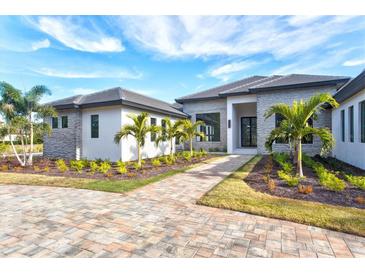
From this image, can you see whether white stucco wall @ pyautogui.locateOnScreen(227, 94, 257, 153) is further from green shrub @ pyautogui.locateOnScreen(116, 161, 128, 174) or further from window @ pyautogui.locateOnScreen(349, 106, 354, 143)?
green shrub @ pyautogui.locateOnScreen(116, 161, 128, 174)

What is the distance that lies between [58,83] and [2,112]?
14.1 ft

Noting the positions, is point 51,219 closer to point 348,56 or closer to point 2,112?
point 2,112

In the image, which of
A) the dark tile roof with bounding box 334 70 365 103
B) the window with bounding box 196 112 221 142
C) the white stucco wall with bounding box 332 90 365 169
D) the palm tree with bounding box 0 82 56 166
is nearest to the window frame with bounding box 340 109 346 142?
the white stucco wall with bounding box 332 90 365 169

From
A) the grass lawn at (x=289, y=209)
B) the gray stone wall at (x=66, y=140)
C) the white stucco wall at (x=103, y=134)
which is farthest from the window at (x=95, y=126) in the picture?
the grass lawn at (x=289, y=209)

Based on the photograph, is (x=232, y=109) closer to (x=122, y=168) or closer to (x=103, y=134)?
(x=103, y=134)

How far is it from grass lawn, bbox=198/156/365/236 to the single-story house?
580cm

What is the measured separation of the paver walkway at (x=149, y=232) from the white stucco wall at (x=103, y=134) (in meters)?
6.82

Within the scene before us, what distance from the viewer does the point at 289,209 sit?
4.17 metres

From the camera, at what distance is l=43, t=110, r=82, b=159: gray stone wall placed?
1279 centimetres

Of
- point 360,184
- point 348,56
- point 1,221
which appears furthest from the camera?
point 348,56

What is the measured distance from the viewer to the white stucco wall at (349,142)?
325 inches

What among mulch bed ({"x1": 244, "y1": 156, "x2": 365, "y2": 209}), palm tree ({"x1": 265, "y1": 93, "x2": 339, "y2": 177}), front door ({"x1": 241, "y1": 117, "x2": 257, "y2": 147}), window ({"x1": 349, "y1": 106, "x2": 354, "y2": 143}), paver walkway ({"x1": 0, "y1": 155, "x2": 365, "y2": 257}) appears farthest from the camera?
front door ({"x1": 241, "y1": 117, "x2": 257, "y2": 147})

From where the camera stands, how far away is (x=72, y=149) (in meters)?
13.1

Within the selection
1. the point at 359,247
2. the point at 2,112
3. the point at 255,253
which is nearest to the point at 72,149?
the point at 2,112
